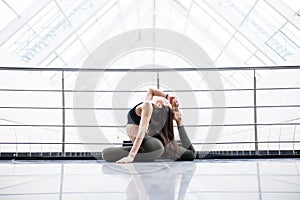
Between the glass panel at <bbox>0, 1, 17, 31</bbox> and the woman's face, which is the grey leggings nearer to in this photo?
the woman's face

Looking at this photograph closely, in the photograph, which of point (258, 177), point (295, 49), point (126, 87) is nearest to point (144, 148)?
point (258, 177)

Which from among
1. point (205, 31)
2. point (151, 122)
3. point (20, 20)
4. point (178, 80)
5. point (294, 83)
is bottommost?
point (151, 122)

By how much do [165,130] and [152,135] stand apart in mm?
80

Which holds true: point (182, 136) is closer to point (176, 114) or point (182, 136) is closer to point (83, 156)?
point (176, 114)

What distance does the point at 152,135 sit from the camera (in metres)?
1.92

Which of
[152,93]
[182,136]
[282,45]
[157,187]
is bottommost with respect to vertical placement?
[157,187]

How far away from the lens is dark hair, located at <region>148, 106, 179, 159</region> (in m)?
1.90

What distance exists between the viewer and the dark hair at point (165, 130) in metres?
1.90

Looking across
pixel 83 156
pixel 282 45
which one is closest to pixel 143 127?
pixel 83 156

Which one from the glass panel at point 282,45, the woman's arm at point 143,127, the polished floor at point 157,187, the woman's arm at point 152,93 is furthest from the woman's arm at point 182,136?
the glass panel at point 282,45

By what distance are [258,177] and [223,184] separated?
0.71ft

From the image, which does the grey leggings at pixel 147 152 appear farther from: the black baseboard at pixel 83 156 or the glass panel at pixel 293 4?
the glass panel at pixel 293 4

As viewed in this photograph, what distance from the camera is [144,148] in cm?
183

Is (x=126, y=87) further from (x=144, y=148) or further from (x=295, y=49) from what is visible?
(x=144, y=148)
